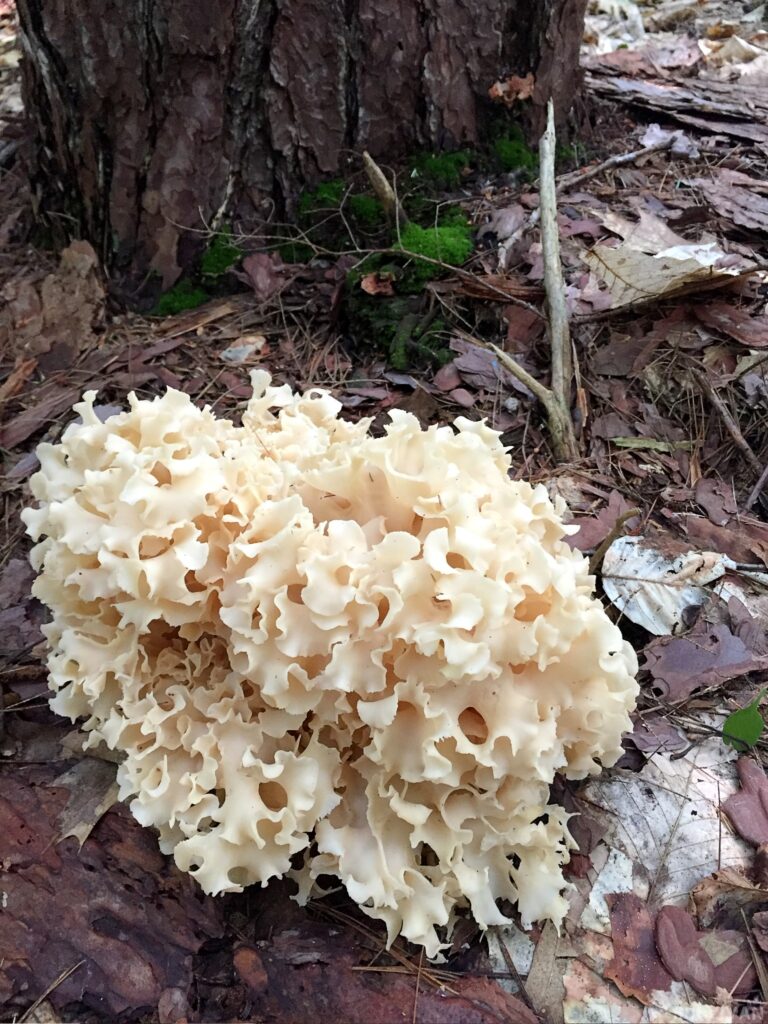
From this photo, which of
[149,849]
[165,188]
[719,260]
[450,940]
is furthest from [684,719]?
[165,188]

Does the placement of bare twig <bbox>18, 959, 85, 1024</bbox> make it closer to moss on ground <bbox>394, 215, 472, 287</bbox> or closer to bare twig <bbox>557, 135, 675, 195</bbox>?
moss on ground <bbox>394, 215, 472, 287</bbox>

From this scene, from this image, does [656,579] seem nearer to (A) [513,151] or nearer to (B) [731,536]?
(B) [731,536]

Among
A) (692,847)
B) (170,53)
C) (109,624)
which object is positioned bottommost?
(692,847)

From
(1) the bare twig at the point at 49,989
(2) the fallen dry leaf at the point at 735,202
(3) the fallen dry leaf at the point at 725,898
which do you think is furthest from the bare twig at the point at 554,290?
(1) the bare twig at the point at 49,989

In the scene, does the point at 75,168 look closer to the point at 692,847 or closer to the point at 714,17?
the point at 692,847

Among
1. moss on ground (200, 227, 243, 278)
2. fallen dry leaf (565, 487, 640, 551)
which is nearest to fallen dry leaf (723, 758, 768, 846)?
fallen dry leaf (565, 487, 640, 551)

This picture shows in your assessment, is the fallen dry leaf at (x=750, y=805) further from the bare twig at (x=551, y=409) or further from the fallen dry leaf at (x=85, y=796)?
the fallen dry leaf at (x=85, y=796)
